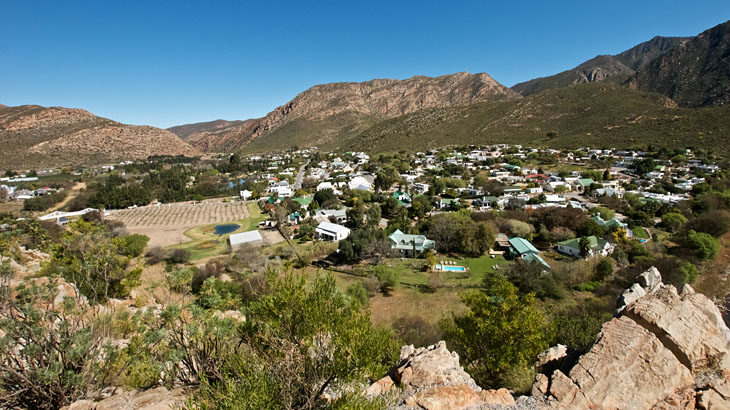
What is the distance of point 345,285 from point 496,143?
74.0 m

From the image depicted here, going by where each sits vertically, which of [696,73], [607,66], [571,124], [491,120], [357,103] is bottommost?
[571,124]

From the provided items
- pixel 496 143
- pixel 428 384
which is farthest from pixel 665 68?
pixel 428 384

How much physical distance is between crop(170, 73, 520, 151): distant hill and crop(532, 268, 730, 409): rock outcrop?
12242cm

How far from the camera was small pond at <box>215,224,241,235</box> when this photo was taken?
35.1 metres

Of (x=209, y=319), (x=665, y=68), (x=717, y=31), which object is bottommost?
(x=209, y=319)

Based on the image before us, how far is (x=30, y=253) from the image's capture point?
20.0 m

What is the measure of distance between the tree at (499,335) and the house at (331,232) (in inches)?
845

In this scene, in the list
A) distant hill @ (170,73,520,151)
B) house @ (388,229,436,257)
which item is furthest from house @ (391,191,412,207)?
distant hill @ (170,73,520,151)

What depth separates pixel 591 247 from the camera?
75.3ft

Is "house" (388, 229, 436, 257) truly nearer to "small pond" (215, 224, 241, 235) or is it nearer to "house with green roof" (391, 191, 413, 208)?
"house with green roof" (391, 191, 413, 208)

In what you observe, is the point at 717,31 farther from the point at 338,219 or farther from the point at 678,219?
the point at 338,219

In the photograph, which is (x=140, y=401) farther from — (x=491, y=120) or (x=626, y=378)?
(x=491, y=120)

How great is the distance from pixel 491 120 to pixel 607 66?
139m

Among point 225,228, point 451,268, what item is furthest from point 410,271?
point 225,228
